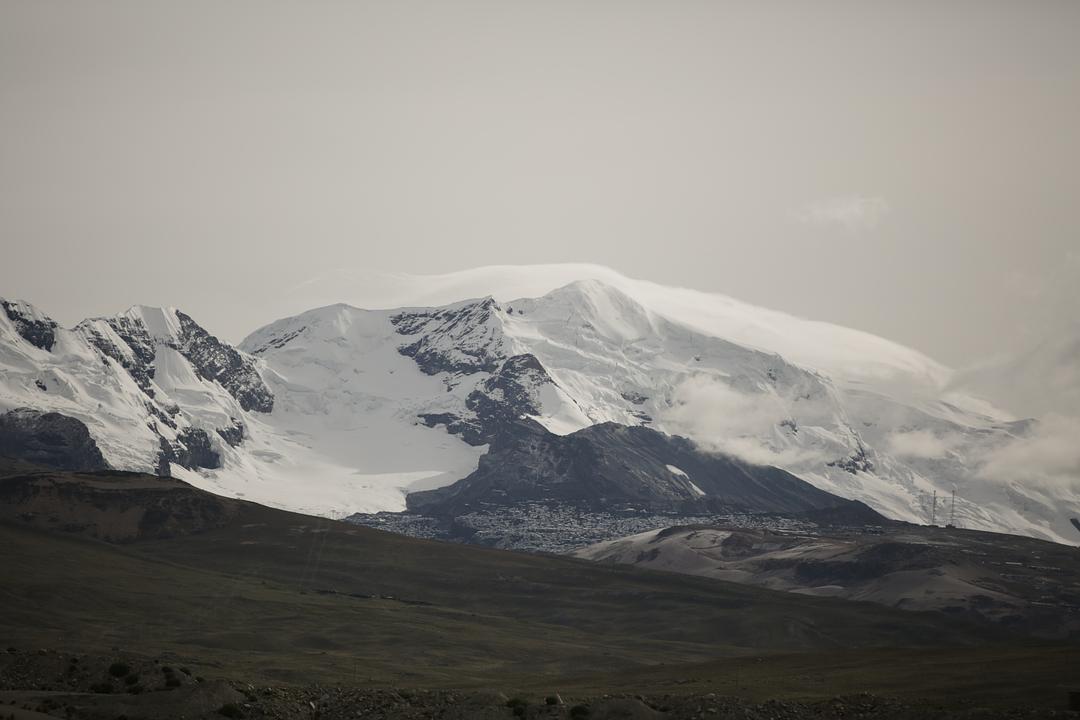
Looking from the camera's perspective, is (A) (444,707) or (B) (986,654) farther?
(B) (986,654)

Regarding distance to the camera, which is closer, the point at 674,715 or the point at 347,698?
the point at 674,715

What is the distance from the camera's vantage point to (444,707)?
132m

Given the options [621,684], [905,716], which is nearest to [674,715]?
[905,716]

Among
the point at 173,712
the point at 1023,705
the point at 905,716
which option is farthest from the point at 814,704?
the point at 173,712

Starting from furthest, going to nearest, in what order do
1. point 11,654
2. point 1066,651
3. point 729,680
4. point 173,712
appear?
point 1066,651 < point 729,680 < point 11,654 < point 173,712

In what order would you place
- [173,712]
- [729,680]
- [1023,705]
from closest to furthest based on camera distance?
[173,712] < [1023,705] < [729,680]

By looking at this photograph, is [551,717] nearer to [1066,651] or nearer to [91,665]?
[91,665]

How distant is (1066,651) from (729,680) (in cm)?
4871

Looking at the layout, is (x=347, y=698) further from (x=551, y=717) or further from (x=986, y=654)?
(x=986, y=654)

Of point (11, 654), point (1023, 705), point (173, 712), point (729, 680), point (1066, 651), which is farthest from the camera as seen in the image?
point (1066, 651)

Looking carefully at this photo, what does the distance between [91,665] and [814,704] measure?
70050 mm

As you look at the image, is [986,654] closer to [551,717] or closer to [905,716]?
[905,716]

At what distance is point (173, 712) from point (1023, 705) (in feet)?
258

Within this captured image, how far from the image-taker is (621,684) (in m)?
182
